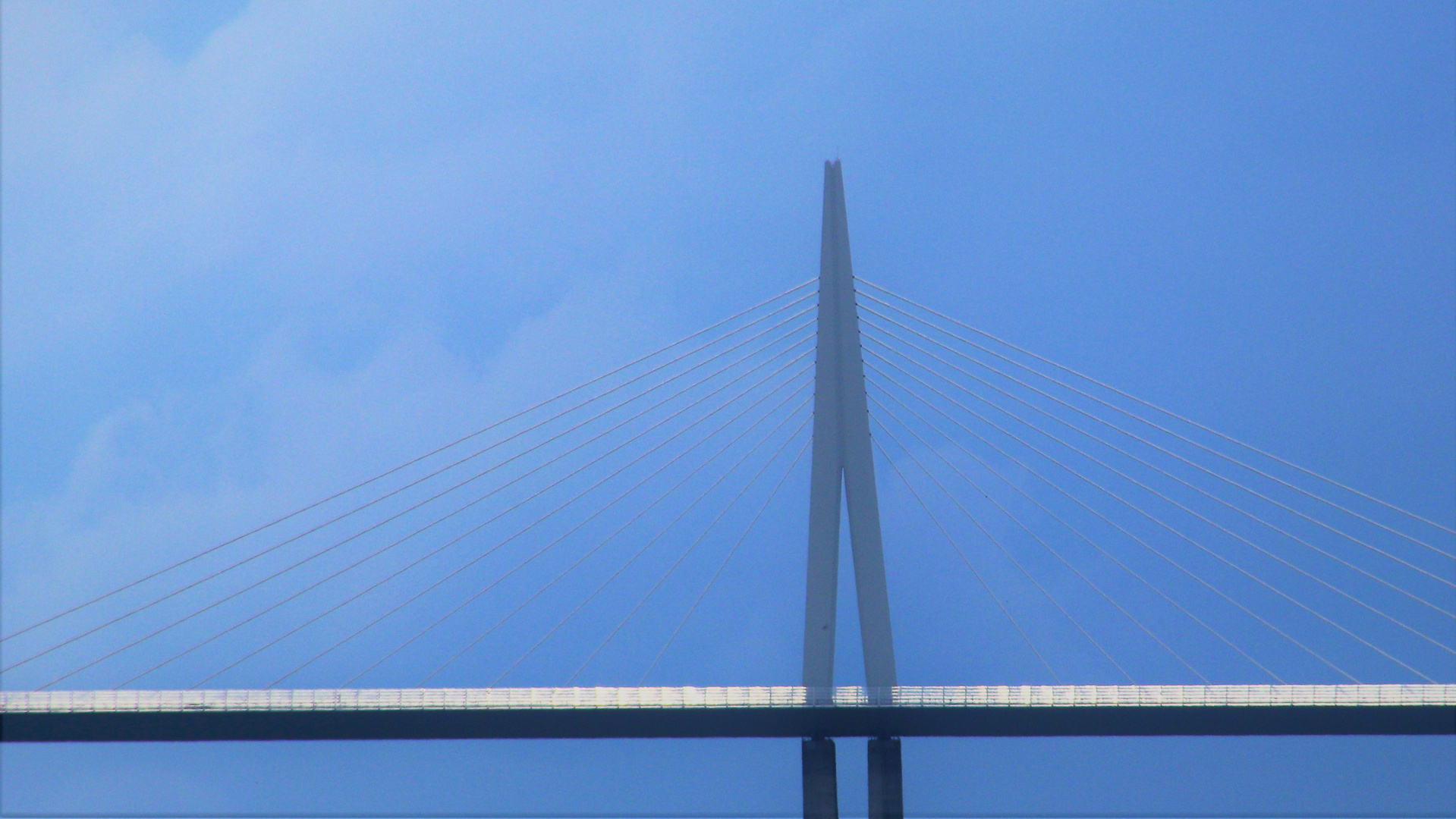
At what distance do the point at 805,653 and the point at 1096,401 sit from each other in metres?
7.99

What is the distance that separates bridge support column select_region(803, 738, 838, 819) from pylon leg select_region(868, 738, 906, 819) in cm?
76

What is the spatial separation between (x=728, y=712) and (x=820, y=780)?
8.46 ft

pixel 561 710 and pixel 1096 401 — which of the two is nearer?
pixel 561 710

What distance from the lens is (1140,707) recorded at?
28.5 metres

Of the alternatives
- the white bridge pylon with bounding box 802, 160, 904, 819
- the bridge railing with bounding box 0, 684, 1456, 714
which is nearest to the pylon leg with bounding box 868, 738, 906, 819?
the white bridge pylon with bounding box 802, 160, 904, 819

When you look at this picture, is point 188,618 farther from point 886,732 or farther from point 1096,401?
point 1096,401

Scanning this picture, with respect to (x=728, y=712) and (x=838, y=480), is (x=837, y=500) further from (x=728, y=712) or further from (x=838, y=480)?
(x=728, y=712)

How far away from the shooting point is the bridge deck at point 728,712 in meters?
28.6

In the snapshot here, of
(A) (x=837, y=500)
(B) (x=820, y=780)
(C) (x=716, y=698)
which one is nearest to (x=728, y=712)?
(C) (x=716, y=698)

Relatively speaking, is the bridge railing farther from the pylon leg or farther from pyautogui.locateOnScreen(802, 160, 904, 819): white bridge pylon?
the pylon leg

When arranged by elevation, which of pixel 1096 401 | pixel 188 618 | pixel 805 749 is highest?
pixel 1096 401

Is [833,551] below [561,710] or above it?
above

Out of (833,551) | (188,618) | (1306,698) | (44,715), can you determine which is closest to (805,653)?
(833,551)

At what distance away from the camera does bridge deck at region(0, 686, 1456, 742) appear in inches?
1126
